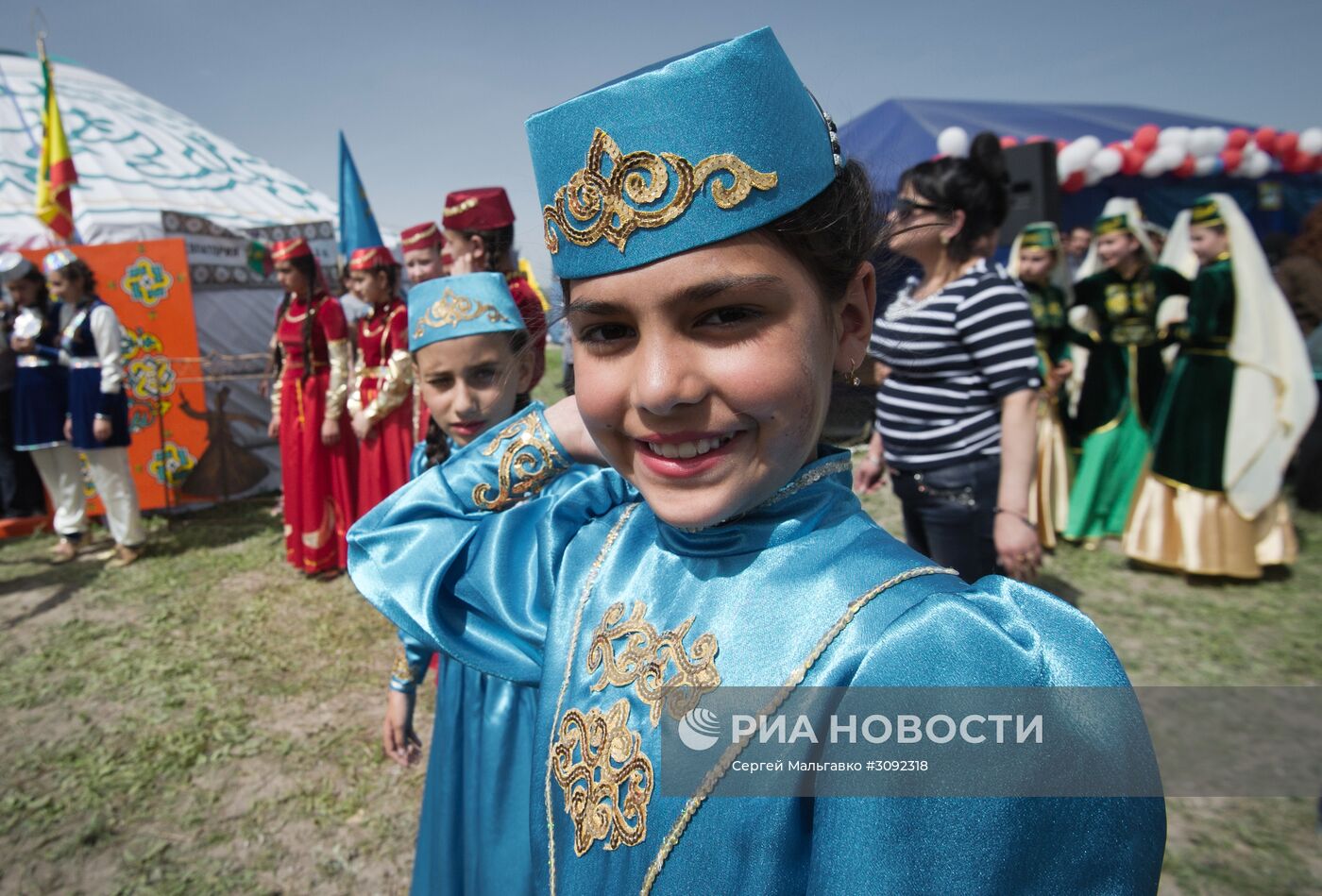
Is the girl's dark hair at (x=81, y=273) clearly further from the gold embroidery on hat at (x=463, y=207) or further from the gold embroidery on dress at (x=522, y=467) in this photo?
the gold embroidery on dress at (x=522, y=467)

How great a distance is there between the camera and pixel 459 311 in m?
2.27

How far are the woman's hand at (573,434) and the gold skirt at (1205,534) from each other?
4961 millimetres

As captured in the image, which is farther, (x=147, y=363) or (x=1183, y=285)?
(x=147, y=363)

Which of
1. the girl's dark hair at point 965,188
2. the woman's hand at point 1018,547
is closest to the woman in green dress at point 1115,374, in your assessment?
the girl's dark hair at point 965,188

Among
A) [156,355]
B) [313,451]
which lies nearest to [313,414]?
[313,451]

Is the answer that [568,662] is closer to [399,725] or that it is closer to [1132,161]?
[399,725]

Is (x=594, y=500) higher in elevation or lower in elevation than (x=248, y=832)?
higher

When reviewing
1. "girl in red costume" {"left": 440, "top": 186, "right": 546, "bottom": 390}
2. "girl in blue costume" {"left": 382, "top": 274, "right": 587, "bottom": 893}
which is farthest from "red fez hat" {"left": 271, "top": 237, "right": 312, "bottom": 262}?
"girl in blue costume" {"left": 382, "top": 274, "right": 587, "bottom": 893}

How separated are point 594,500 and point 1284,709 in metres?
3.63

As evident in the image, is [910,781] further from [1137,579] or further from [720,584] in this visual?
[1137,579]

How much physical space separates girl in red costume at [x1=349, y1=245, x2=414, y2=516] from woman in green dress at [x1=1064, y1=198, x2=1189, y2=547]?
461 centimetres

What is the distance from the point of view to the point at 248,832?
113 inches

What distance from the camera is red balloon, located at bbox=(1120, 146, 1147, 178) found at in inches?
390

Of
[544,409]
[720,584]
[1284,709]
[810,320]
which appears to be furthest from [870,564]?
[1284,709]
